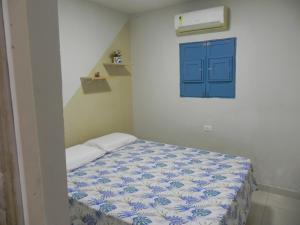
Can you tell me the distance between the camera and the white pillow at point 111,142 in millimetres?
2844

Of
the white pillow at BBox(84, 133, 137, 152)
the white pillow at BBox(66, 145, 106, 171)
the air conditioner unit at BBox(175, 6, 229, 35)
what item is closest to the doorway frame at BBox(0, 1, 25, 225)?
the white pillow at BBox(66, 145, 106, 171)

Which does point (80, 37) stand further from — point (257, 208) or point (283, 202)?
point (283, 202)

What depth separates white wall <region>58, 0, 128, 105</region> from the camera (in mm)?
2818

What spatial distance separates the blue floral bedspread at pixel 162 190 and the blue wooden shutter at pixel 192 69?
1000mm

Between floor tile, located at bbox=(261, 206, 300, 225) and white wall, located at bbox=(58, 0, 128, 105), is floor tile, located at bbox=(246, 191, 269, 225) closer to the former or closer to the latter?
floor tile, located at bbox=(261, 206, 300, 225)

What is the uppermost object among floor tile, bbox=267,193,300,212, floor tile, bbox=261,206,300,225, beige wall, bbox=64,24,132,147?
beige wall, bbox=64,24,132,147

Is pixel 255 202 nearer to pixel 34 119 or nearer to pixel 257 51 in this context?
pixel 257 51

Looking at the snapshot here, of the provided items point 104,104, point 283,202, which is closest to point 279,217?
point 283,202

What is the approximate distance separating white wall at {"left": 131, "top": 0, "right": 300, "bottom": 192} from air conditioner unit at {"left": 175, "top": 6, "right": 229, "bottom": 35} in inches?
3.8

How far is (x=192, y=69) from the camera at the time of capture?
324 cm

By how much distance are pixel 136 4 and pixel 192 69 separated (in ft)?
3.99

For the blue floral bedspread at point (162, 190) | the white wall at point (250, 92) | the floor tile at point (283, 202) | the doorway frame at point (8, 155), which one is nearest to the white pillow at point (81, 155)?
the blue floral bedspread at point (162, 190)

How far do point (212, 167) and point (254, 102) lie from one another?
1.12 m

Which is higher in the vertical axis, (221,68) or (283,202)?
(221,68)
